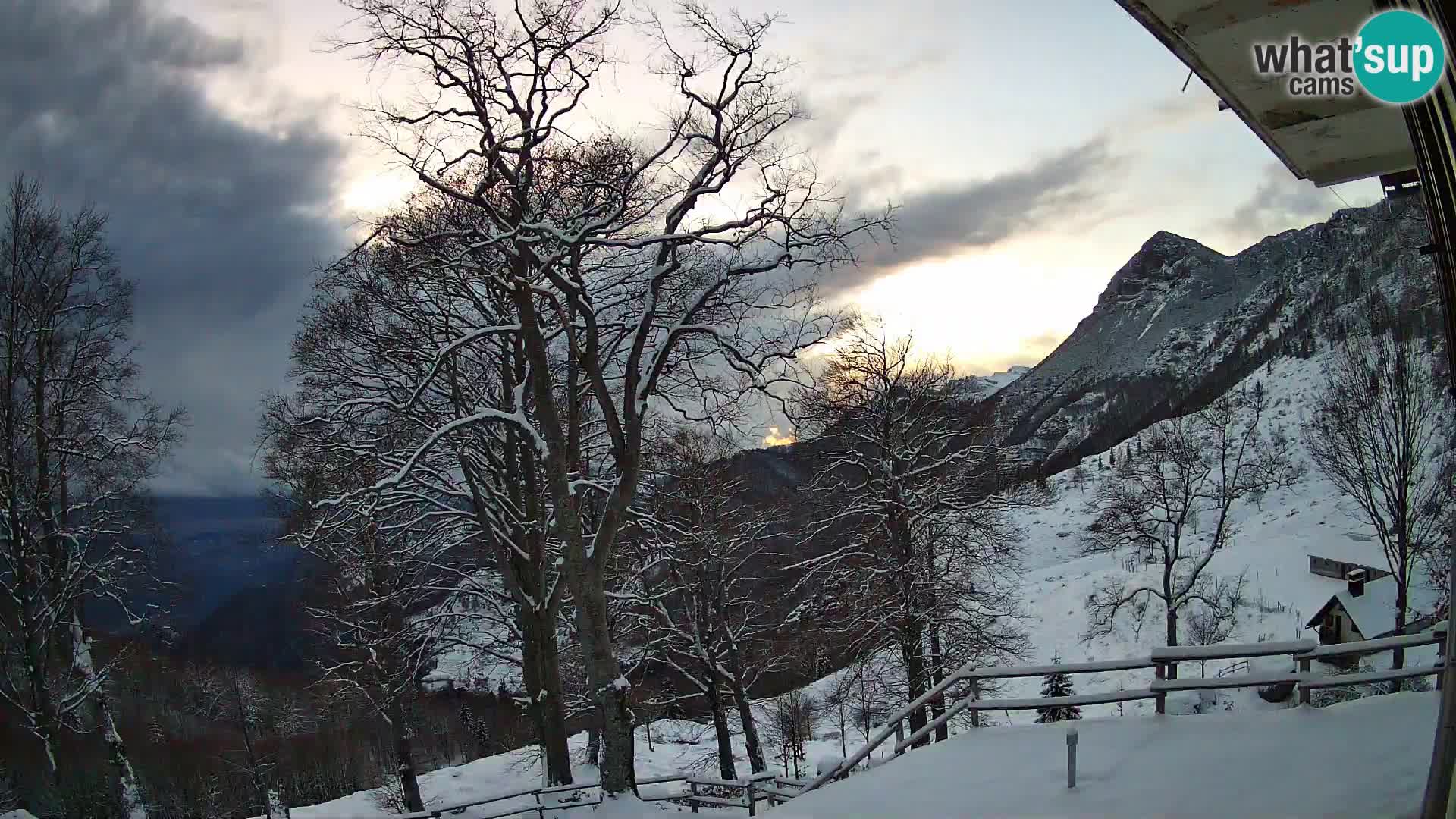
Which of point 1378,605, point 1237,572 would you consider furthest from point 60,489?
point 1237,572

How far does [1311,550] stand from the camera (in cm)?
5350

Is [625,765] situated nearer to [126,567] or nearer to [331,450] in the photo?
[331,450]

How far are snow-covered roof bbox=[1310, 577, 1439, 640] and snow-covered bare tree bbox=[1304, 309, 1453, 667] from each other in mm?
2460

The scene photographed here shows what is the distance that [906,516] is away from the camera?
18.7 m

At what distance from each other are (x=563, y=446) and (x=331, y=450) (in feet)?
14.0

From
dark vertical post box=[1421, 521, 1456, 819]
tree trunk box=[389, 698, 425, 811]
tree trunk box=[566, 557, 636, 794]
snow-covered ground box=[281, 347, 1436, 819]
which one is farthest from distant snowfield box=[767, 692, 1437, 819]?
tree trunk box=[389, 698, 425, 811]

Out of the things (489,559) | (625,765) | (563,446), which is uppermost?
(563,446)

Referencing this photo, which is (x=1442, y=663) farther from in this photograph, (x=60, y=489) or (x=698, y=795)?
(x=60, y=489)

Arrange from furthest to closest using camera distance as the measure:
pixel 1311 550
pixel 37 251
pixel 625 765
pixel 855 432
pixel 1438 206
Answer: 1. pixel 1311 550
2. pixel 855 432
3. pixel 37 251
4. pixel 625 765
5. pixel 1438 206

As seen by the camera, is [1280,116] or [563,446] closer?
[1280,116]

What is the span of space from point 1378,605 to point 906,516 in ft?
87.2

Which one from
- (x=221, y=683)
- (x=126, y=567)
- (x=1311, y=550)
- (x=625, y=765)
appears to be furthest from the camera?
(x=1311, y=550)

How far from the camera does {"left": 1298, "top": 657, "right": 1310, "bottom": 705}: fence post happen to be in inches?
321

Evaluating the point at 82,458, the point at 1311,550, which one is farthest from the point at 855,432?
the point at 1311,550
